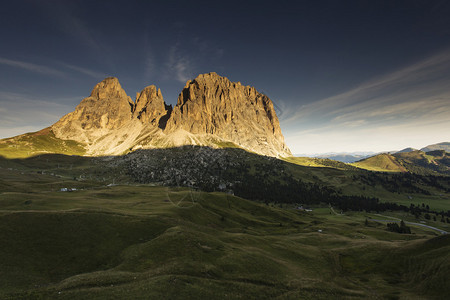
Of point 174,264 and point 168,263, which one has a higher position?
point 174,264

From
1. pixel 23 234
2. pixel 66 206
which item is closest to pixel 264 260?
pixel 23 234

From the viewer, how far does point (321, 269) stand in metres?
60.9

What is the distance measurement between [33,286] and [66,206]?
54407mm

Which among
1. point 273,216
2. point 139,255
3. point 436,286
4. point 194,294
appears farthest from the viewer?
point 273,216

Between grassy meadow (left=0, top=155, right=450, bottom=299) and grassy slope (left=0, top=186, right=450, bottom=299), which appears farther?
grassy slope (left=0, top=186, right=450, bottom=299)

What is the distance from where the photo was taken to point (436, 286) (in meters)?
43.7

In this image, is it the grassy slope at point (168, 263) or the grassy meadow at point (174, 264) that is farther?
the grassy slope at point (168, 263)

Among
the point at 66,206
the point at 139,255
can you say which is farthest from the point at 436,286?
the point at 66,206

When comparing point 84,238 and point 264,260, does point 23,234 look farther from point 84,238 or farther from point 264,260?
point 264,260

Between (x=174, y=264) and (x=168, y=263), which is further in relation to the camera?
(x=168, y=263)

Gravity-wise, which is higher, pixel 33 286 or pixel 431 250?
pixel 431 250

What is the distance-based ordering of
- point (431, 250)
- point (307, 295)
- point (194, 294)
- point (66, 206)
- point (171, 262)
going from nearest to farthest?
point (194, 294) → point (307, 295) → point (171, 262) → point (431, 250) → point (66, 206)

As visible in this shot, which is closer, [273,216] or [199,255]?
[199,255]

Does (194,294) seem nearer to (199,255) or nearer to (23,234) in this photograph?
(199,255)
